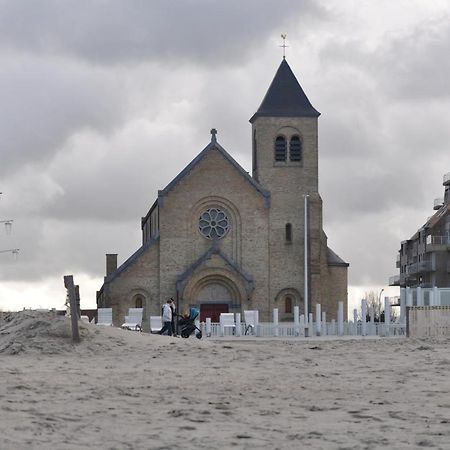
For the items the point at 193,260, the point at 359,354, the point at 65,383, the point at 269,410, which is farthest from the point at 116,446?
the point at 193,260

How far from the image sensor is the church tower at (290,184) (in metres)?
72.5

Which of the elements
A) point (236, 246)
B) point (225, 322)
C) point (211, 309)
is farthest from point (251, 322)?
point (236, 246)

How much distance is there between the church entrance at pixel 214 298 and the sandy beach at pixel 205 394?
1582 inches

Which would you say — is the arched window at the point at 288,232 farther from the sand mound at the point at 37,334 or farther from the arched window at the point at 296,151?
the sand mound at the point at 37,334

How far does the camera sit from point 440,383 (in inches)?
920

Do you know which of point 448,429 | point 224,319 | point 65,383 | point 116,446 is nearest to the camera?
point 116,446

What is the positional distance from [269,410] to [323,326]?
3742 cm

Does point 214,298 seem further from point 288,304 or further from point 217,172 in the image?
point 217,172

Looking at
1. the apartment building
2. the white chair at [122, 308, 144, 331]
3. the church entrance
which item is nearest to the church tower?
the church entrance

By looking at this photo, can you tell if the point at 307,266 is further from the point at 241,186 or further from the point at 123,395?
the point at 123,395

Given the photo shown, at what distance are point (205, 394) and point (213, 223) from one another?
2011 inches

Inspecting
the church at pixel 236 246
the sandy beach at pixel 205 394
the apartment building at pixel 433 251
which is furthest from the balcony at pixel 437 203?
the sandy beach at pixel 205 394

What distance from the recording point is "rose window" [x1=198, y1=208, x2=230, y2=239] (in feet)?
239

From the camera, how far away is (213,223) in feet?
239
